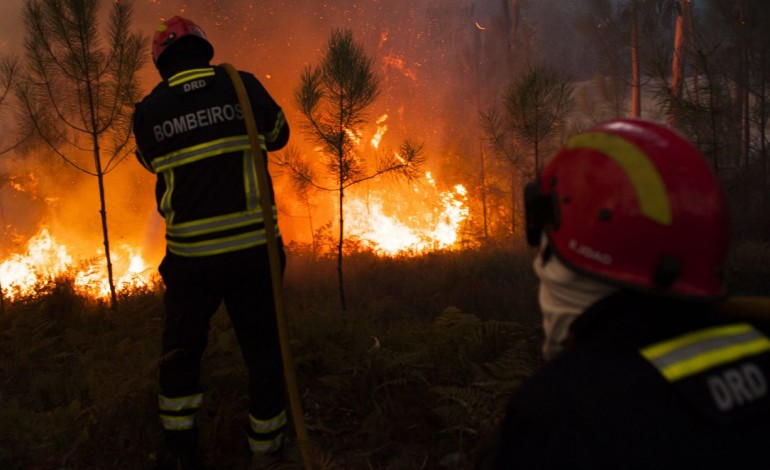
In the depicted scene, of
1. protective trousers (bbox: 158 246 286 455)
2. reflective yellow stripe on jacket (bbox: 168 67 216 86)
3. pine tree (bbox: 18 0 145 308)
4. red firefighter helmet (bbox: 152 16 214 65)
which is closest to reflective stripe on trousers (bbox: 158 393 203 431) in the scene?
protective trousers (bbox: 158 246 286 455)

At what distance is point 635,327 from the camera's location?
3.29 ft

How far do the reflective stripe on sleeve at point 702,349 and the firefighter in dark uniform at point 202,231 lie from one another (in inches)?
84.3

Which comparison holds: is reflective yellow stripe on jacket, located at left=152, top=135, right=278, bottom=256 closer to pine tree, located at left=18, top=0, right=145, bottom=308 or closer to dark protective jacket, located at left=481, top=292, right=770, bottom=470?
dark protective jacket, located at left=481, top=292, right=770, bottom=470

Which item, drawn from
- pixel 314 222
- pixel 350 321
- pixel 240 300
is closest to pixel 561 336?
pixel 240 300

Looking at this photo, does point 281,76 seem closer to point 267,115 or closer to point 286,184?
point 286,184

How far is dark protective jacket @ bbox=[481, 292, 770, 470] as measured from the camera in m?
0.85

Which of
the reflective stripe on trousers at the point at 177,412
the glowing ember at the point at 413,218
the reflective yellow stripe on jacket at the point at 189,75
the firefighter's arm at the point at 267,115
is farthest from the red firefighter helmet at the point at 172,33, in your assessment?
the glowing ember at the point at 413,218

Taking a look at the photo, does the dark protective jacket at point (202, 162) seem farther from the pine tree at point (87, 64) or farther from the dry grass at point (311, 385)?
the pine tree at point (87, 64)

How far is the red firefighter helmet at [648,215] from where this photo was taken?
3.53 feet

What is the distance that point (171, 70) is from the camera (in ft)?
9.35

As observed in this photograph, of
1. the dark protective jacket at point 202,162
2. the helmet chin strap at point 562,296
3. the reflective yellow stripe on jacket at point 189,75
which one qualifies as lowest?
the helmet chin strap at point 562,296

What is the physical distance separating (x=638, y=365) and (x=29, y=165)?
2726 centimetres

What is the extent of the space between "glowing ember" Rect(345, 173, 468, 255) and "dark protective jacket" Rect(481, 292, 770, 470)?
13.6m

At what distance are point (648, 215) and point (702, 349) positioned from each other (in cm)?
29
